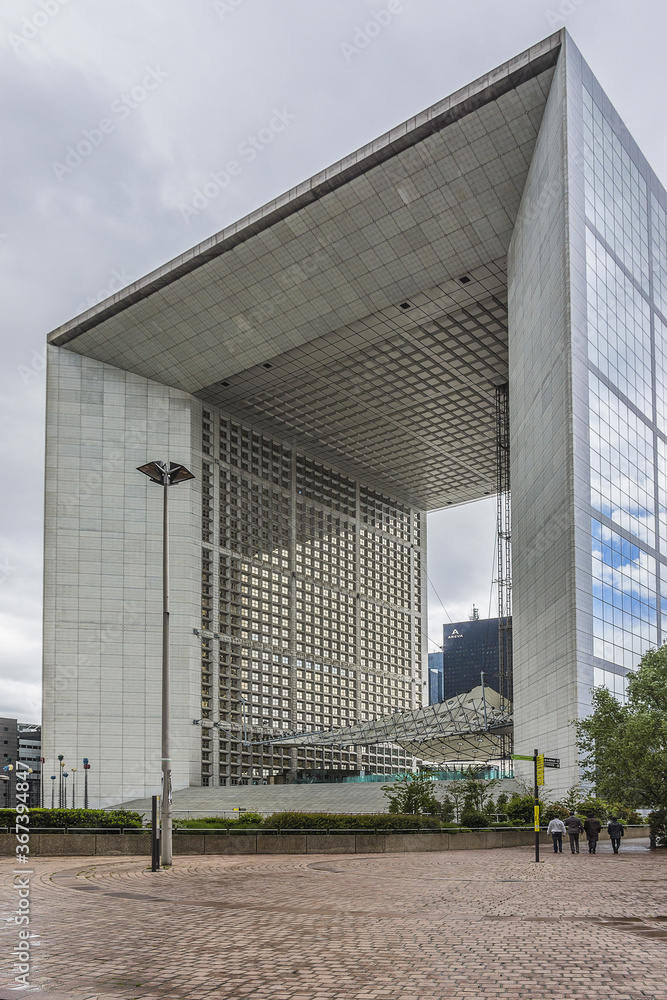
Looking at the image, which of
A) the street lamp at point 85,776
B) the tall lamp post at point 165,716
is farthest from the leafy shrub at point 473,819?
the street lamp at point 85,776

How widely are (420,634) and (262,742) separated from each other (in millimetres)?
24463

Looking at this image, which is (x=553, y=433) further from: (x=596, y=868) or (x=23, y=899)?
(x=23, y=899)

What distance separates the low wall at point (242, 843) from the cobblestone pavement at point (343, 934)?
5.36 meters

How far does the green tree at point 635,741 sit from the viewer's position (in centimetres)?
3005

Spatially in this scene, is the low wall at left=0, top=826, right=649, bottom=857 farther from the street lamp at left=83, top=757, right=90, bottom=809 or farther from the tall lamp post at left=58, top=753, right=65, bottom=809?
the street lamp at left=83, top=757, right=90, bottom=809

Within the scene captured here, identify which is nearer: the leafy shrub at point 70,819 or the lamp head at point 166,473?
the lamp head at point 166,473

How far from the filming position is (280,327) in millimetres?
55375

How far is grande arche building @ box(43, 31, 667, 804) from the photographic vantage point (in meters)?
40.8

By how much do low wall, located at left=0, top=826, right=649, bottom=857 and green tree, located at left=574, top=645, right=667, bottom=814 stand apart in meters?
5.98

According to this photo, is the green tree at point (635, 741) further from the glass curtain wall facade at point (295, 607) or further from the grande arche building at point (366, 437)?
the glass curtain wall facade at point (295, 607)

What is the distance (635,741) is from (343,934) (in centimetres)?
2128

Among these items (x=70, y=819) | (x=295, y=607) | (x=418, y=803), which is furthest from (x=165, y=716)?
(x=295, y=607)

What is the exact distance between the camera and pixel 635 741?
30.1 meters

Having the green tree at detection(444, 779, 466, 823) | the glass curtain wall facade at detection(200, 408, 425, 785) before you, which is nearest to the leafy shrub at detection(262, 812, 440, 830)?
the green tree at detection(444, 779, 466, 823)
